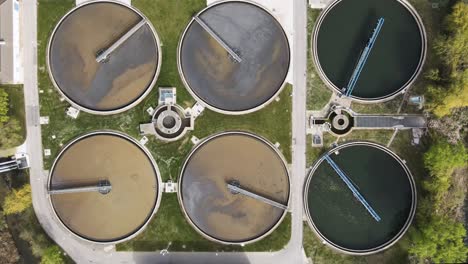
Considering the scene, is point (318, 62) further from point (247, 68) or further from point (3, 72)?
point (3, 72)

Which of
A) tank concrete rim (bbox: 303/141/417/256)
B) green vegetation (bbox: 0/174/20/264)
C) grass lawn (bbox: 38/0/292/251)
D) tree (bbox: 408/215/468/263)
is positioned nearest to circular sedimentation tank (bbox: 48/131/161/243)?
grass lawn (bbox: 38/0/292/251)

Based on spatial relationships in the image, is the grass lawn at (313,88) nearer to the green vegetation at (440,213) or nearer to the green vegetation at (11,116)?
the green vegetation at (440,213)

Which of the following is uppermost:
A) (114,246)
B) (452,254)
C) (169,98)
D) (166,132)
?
(169,98)

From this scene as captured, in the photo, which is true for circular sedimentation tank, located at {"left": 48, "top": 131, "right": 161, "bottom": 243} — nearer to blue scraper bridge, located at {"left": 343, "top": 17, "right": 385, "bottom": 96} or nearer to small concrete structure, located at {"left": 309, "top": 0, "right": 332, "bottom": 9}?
blue scraper bridge, located at {"left": 343, "top": 17, "right": 385, "bottom": 96}

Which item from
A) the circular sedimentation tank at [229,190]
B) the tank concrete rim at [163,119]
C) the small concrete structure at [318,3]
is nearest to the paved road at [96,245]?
the circular sedimentation tank at [229,190]

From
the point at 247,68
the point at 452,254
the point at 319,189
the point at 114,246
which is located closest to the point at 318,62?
the point at 247,68

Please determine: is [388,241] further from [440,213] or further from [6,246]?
[6,246]

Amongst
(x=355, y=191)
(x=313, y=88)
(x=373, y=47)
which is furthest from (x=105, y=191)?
(x=373, y=47)
